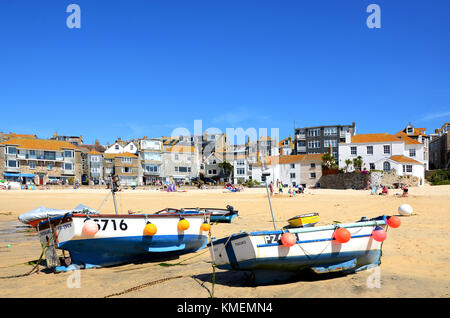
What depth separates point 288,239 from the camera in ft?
22.3

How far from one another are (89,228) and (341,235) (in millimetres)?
6089

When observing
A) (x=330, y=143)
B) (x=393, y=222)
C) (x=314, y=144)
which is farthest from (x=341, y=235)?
(x=314, y=144)

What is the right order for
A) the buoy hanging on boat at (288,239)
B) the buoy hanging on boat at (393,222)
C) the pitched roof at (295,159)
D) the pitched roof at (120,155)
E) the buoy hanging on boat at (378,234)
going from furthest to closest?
the pitched roof at (120,155)
the pitched roof at (295,159)
the buoy hanging on boat at (393,222)
the buoy hanging on boat at (378,234)
the buoy hanging on boat at (288,239)

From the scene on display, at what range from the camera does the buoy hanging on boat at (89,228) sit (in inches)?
338

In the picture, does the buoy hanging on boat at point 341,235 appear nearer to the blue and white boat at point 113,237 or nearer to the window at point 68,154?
the blue and white boat at point 113,237

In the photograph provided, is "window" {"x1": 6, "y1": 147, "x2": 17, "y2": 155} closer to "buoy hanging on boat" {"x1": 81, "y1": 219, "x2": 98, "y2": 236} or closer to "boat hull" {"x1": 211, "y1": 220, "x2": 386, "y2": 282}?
"buoy hanging on boat" {"x1": 81, "y1": 219, "x2": 98, "y2": 236}

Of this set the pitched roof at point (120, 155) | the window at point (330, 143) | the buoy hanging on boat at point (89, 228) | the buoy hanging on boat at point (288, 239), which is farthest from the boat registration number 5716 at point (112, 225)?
the window at point (330, 143)

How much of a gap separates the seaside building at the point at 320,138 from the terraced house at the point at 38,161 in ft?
165

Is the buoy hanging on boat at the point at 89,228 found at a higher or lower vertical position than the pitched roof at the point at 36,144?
lower

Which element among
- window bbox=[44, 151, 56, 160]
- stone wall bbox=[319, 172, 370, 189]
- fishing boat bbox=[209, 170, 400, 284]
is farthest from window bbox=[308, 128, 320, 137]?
fishing boat bbox=[209, 170, 400, 284]

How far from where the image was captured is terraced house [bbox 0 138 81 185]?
65.7 metres

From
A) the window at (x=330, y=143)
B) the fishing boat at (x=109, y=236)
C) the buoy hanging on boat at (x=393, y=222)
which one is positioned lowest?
the fishing boat at (x=109, y=236)
